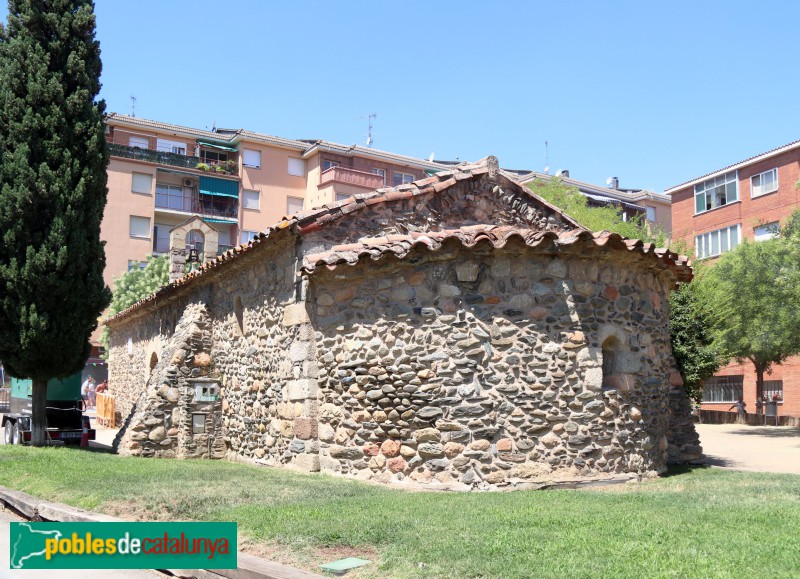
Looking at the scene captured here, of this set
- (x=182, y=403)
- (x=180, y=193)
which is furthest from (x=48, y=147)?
(x=180, y=193)

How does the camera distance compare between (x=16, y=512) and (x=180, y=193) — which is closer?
(x=16, y=512)

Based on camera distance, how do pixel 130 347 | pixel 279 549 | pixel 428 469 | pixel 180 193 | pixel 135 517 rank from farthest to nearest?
Answer: pixel 180 193 < pixel 130 347 < pixel 428 469 < pixel 135 517 < pixel 279 549

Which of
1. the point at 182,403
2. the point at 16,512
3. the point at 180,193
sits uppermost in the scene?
the point at 180,193

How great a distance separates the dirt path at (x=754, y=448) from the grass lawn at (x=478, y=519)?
12.9 ft

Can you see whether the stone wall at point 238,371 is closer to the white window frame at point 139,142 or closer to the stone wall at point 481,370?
the stone wall at point 481,370

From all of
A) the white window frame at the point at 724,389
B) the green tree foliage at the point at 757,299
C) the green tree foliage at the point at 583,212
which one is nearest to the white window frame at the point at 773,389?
the white window frame at the point at 724,389

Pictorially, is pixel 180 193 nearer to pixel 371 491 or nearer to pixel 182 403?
pixel 182 403

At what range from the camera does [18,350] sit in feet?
46.9

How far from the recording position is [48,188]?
14266 millimetres

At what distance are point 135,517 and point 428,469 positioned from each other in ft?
13.1

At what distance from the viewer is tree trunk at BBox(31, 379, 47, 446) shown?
15234mm
